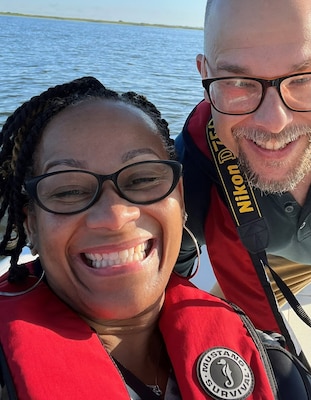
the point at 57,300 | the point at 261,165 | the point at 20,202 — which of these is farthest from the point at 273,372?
the point at 20,202

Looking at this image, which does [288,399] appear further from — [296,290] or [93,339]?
[296,290]

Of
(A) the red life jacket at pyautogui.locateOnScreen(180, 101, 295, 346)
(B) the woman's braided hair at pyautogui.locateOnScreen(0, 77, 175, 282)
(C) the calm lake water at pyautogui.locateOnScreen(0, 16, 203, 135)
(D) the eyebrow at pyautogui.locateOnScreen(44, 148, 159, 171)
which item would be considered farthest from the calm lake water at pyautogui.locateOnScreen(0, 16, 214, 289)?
(D) the eyebrow at pyautogui.locateOnScreen(44, 148, 159, 171)

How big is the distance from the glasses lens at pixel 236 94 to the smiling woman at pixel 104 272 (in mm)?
387

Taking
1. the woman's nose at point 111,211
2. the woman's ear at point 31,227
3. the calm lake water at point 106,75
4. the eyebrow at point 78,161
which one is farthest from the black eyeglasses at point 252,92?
Answer: the calm lake water at point 106,75

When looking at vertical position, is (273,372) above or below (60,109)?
below

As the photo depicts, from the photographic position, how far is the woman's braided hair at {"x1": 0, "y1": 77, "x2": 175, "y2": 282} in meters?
1.61

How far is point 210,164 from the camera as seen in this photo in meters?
2.23

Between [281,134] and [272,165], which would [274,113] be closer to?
[281,134]

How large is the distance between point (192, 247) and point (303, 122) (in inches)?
31.5

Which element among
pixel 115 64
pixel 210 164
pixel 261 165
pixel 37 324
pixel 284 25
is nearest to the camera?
pixel 37 324

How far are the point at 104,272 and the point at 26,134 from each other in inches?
21.0

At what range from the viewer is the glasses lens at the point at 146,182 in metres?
1.52

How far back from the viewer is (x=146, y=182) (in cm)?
156

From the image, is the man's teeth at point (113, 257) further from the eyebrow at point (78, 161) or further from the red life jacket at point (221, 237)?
the red life jacket at point (221, 237)
